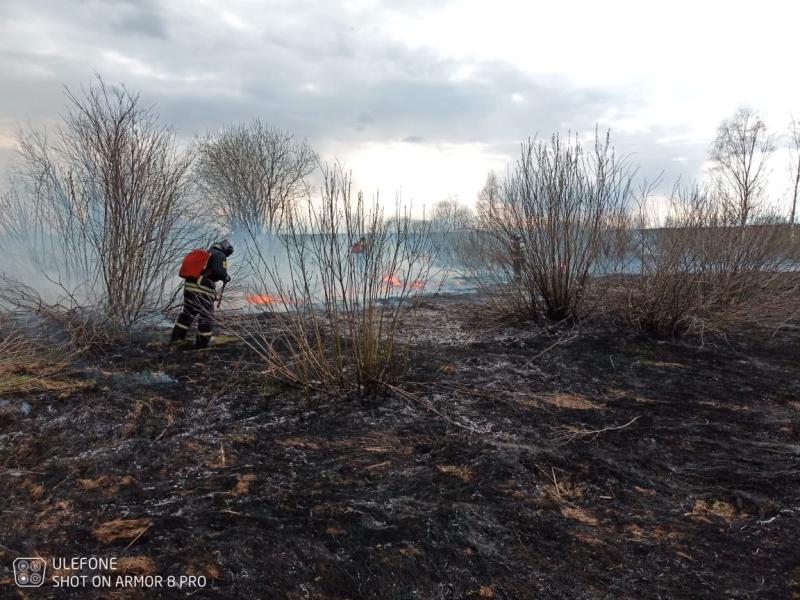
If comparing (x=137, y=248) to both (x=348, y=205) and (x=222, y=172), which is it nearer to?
(x=348, y=205)

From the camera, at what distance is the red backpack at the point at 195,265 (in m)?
6.91

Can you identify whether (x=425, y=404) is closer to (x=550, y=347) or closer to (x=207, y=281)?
(x=550, y=347)

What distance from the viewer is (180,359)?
260 inches

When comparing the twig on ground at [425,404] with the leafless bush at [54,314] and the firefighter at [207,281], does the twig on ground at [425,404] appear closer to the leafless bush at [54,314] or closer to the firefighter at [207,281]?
the firefighter at [207,281]

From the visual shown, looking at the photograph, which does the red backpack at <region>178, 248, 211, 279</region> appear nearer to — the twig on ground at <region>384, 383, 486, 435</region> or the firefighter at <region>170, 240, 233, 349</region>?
the firefighter at <region>170, 240, 233, 349</region>

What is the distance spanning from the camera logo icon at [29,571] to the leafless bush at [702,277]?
7.68 metres

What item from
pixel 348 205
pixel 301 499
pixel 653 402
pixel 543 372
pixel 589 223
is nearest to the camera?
pixel 301 499

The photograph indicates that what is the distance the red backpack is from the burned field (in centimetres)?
155

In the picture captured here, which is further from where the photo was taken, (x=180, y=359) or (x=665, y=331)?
(x=665, y=331)

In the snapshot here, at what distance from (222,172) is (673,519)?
29.1 metres

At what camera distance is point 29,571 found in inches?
94.1

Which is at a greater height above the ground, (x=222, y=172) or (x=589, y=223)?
(x=222, y=172)

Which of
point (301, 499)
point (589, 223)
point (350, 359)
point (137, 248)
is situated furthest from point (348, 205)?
point (137, 248)

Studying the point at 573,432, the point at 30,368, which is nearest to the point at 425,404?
the point at 573,432
